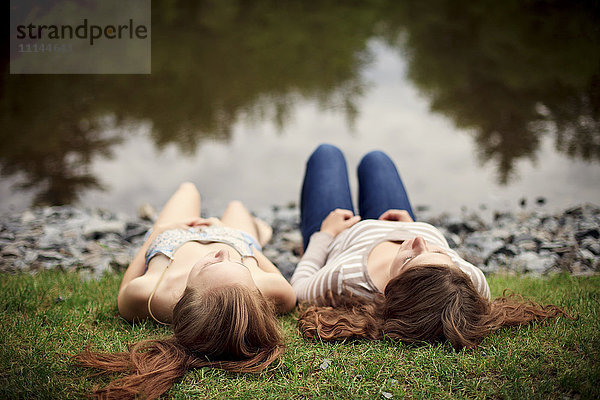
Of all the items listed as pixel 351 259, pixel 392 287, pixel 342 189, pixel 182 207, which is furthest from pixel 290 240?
pixel 392 287

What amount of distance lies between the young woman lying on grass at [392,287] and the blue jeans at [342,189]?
2 centimetres

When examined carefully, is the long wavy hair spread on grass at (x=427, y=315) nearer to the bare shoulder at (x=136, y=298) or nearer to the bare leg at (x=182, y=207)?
the bare shoulder at (x=136, y=298)

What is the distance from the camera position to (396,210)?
12.4ft

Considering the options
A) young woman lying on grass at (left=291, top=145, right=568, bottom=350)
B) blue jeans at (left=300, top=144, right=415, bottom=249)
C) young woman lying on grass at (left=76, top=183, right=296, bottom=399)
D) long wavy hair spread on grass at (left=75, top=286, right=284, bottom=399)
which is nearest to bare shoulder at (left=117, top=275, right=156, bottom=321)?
young woman lying on grass at (left=76, top=183, right=296, bottom=399)

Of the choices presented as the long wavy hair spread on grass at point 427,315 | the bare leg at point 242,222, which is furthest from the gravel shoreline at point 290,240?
the long wavy hair spread on grass at point 427,315

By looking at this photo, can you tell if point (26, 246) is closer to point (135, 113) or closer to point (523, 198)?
point (135, 113)

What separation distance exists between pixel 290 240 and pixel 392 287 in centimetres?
254

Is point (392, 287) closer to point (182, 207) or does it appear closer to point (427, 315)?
point (427, 315)

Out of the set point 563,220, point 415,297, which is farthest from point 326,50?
point 415,297

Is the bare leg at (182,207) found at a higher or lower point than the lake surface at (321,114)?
lower

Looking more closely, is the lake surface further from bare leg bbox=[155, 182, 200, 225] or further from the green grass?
the green grass

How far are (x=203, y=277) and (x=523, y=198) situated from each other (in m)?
5.19

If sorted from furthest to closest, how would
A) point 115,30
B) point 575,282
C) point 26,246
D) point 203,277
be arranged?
point 115,30 < point 26,246 < point 575,282 < point 203,277

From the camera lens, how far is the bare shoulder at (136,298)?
2.90 m
